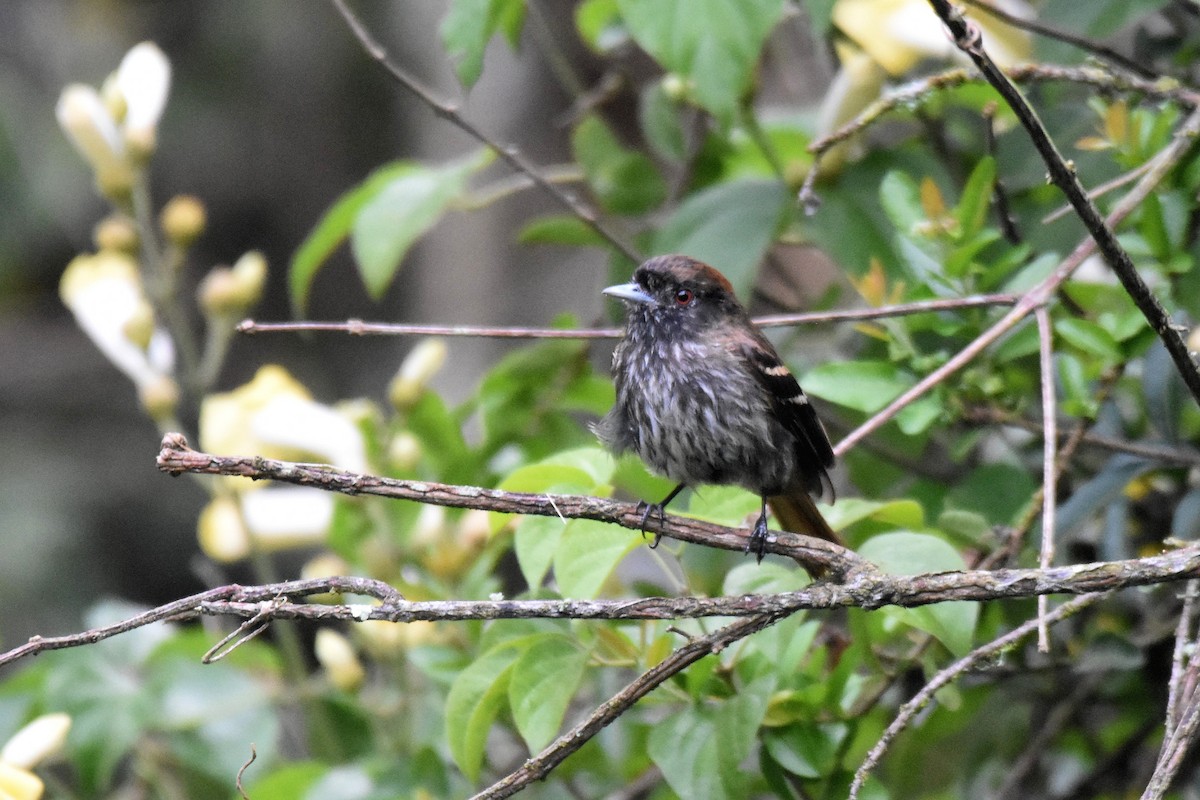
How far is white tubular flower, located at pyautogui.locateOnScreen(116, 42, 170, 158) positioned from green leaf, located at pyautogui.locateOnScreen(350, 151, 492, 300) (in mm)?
608

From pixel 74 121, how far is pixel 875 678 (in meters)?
2.30

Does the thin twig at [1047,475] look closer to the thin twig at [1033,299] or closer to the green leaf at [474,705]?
the thin twig at [1033,299]

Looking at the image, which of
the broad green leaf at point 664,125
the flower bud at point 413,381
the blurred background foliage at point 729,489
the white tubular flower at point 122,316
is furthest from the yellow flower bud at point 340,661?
the broad green leaf at point 664,125

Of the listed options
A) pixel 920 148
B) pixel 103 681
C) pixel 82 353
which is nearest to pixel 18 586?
pixel 82 353

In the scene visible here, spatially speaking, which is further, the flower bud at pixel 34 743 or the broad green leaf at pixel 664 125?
the broad green leaf at pixel 664 125

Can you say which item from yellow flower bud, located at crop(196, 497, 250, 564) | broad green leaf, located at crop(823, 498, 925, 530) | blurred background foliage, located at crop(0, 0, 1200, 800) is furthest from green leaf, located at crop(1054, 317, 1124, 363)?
yellow flower bud, located at crop(196, 497, 250, 564)

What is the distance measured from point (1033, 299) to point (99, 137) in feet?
7.42

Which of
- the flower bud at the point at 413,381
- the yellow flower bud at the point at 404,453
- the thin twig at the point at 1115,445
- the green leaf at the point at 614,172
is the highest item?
the green leaf at the point at 614,172

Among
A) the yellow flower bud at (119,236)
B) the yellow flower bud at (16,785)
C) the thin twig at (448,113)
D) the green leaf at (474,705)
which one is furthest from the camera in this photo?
the yellow flower bud at (119,236)

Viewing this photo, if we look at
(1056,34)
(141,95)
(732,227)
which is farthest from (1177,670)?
(141,95)

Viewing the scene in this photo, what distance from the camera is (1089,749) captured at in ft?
9.93

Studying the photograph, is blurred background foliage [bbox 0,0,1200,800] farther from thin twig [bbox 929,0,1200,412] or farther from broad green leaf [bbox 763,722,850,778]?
Answer: thin twig [bbox 929,0,1200,412]

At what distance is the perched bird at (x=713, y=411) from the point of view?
2727 mm

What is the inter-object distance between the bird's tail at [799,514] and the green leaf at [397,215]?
1012 millimetres
